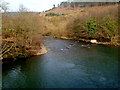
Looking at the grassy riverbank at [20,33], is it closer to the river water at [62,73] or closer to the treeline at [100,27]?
the river water at [62,73]

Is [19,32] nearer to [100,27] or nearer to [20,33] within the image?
[20,33]

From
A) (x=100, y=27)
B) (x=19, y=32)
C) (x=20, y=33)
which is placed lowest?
(x=20, y=33)

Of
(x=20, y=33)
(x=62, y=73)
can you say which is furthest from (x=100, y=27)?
(x=62, y=73)

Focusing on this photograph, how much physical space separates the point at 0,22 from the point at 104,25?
74.1 ft

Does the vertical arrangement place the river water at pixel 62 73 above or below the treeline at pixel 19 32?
below

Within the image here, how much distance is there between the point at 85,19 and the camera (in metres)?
36.5

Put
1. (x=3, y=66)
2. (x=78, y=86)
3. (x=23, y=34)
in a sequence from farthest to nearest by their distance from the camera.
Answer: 1. (x=23, y=34)
2. (x=3, y=66)
3. (x=78, y=86)

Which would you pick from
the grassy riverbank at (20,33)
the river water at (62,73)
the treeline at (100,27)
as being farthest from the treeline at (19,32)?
the treeline at (100,27)

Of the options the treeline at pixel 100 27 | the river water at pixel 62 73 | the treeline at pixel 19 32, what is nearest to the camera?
the river water at pixel 62 73

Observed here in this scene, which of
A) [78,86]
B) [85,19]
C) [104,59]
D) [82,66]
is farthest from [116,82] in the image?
[85,19]

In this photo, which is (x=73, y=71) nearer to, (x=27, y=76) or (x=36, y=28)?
(x=27, y=76)

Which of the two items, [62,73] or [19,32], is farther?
[19,32]

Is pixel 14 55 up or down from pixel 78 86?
up

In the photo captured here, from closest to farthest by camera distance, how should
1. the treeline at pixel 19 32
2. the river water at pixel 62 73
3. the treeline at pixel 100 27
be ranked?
1. the river water at pixel 62 73
2. the treeline at pixel 19 32
3. the treeline at pixel 100 27
